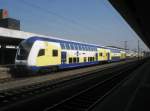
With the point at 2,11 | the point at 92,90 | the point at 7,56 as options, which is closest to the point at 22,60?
the point at 92,90

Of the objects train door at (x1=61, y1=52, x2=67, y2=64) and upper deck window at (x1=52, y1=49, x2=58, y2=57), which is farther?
train door at (x1=61, y1=52, x2=67, y2=64)

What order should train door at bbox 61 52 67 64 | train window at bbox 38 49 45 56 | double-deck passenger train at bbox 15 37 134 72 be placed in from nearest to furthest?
double-deck passenger train at bbox 15 37 134 72, train window at bbox 38 49 45 56, train door at bbox 61 52 67 64

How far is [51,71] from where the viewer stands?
30719 millimetres

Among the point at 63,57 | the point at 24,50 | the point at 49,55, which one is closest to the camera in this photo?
the point at 24,50

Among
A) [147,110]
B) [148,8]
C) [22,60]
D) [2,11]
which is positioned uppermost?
[2,11]

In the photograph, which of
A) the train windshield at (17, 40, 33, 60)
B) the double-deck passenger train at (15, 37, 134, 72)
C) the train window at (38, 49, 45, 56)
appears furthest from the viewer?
the train window at (38, 49, 45, 56)

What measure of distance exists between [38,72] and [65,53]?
537 cm

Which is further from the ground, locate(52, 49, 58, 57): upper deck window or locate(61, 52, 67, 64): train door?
locate(52, 49, 58, 57): upper deck window

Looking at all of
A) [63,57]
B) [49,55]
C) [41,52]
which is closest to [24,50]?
[41,52]

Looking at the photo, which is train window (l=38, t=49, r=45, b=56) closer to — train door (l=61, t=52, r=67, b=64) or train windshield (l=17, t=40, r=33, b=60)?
train windshield (l=17, t=40, r=33, b=60)

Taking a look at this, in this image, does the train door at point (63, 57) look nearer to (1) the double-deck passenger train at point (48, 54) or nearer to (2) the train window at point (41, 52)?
(1) the double-deck passenger train at point (48, 54)

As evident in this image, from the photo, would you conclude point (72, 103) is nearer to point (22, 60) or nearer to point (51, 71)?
point (22, 60)

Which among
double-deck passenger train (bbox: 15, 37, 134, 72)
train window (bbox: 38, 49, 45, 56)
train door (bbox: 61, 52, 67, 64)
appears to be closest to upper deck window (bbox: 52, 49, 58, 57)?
double-deck passenger train (bbox: 15, 37, 134, 72)

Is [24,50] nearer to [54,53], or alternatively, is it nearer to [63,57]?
[54,53]
